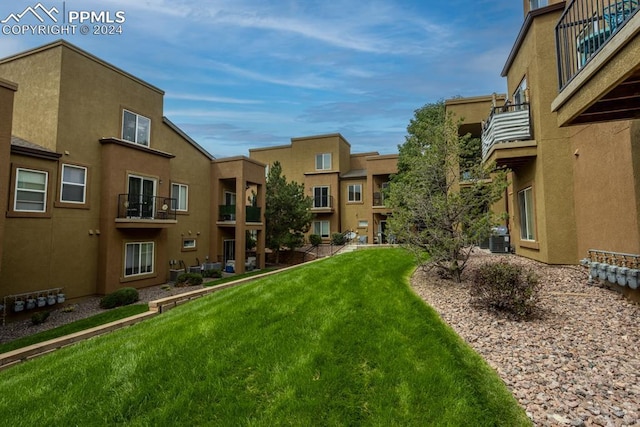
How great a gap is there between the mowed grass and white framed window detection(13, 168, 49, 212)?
31.4 ft

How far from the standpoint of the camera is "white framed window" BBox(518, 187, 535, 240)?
11.1m

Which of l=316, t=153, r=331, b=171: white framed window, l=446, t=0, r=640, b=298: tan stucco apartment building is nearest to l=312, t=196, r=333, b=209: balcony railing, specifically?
l=316, t=153, r=331, b=171: white framed window

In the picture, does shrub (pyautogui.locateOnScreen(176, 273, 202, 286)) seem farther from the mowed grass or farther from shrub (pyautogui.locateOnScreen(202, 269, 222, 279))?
the mowed grass

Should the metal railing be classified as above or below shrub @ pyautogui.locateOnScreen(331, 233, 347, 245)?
above

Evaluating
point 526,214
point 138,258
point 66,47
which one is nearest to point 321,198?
point 138,258

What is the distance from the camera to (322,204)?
3072cm

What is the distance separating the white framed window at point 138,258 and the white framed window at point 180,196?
2937 millimetres

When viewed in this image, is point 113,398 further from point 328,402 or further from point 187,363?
point 328,402

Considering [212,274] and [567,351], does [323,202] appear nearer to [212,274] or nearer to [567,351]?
[212,274]

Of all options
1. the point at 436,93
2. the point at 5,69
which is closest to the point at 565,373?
the point at 5,69

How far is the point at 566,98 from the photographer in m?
5.11

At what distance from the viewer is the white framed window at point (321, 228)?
1214 inches

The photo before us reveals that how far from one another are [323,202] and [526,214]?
66.8 ft

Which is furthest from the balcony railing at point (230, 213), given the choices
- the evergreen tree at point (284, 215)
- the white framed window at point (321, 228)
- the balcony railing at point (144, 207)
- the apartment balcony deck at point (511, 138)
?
the apartment balcony deck at point (511, 138)
